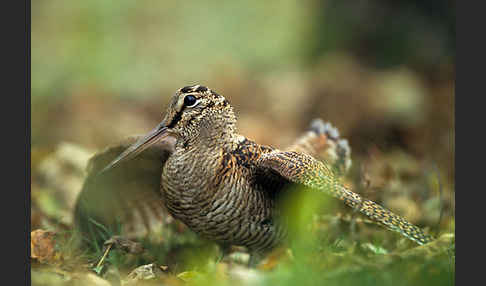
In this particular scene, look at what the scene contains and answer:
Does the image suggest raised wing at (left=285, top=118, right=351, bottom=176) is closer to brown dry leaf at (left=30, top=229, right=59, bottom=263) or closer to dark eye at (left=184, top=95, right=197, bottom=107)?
dark eye at (left=184, top=95, right=197, bottom=107)

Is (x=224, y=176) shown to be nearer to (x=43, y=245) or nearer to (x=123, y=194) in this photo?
(x=123, y=194)

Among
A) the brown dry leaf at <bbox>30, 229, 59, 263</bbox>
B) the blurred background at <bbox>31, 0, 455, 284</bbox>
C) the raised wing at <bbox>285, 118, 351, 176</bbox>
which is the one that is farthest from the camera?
the blurred background at <bbox>31, 0, 455, 284</bbox>

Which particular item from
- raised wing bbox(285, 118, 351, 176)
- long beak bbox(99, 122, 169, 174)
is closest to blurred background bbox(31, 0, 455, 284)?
raised wing bbox(285, 118, 351, 176)

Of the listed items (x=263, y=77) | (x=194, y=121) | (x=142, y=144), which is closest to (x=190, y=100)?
(x=194, y=121)

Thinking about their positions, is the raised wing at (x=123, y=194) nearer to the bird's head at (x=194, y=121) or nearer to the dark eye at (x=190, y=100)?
the bird's head at (x=194, y=121)

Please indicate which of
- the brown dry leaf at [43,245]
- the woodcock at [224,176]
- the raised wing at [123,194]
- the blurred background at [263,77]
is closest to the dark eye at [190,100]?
the woodcock at [224,176]

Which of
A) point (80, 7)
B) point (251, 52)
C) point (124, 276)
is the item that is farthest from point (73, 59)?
point (124, 276)

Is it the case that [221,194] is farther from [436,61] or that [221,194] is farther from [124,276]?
[436,61]
